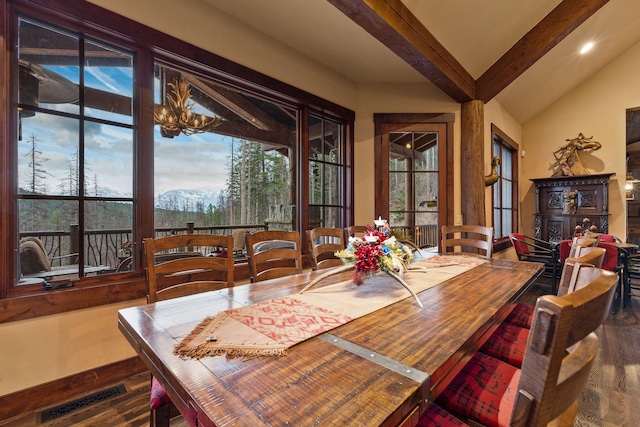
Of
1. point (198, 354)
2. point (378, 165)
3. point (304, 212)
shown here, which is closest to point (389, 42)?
point (378, 165)

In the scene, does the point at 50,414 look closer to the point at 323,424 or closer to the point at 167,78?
the point at 323,424

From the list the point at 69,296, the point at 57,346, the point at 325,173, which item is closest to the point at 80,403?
the point at 57,346

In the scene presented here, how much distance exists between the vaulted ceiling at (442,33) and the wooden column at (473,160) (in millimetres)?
201

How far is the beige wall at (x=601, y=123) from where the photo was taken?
16.0 ft

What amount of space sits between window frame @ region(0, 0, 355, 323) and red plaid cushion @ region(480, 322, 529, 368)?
219 centimetres

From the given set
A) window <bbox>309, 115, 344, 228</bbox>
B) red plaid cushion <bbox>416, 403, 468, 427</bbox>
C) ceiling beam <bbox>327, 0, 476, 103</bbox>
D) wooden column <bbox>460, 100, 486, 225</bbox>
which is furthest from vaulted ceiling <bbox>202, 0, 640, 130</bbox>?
Result: red plaid cushion <bbox>416, 403, 468, 427</bbox>

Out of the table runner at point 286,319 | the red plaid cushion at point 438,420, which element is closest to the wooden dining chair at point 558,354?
the red plaid cushion at point 438,420

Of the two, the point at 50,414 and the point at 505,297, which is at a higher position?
the point at 505,297

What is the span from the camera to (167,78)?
315 centimetres

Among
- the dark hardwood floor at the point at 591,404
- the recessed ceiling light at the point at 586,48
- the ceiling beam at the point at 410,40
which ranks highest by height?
the recessed ceiling light at the point at 586,48

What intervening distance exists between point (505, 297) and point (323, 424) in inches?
46.0

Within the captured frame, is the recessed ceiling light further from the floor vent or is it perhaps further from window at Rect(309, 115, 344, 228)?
the floor vent

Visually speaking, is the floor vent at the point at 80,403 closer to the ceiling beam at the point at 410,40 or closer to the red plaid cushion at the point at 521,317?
the red plaid cushion at the point at 521,317

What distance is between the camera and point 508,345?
1414mm
